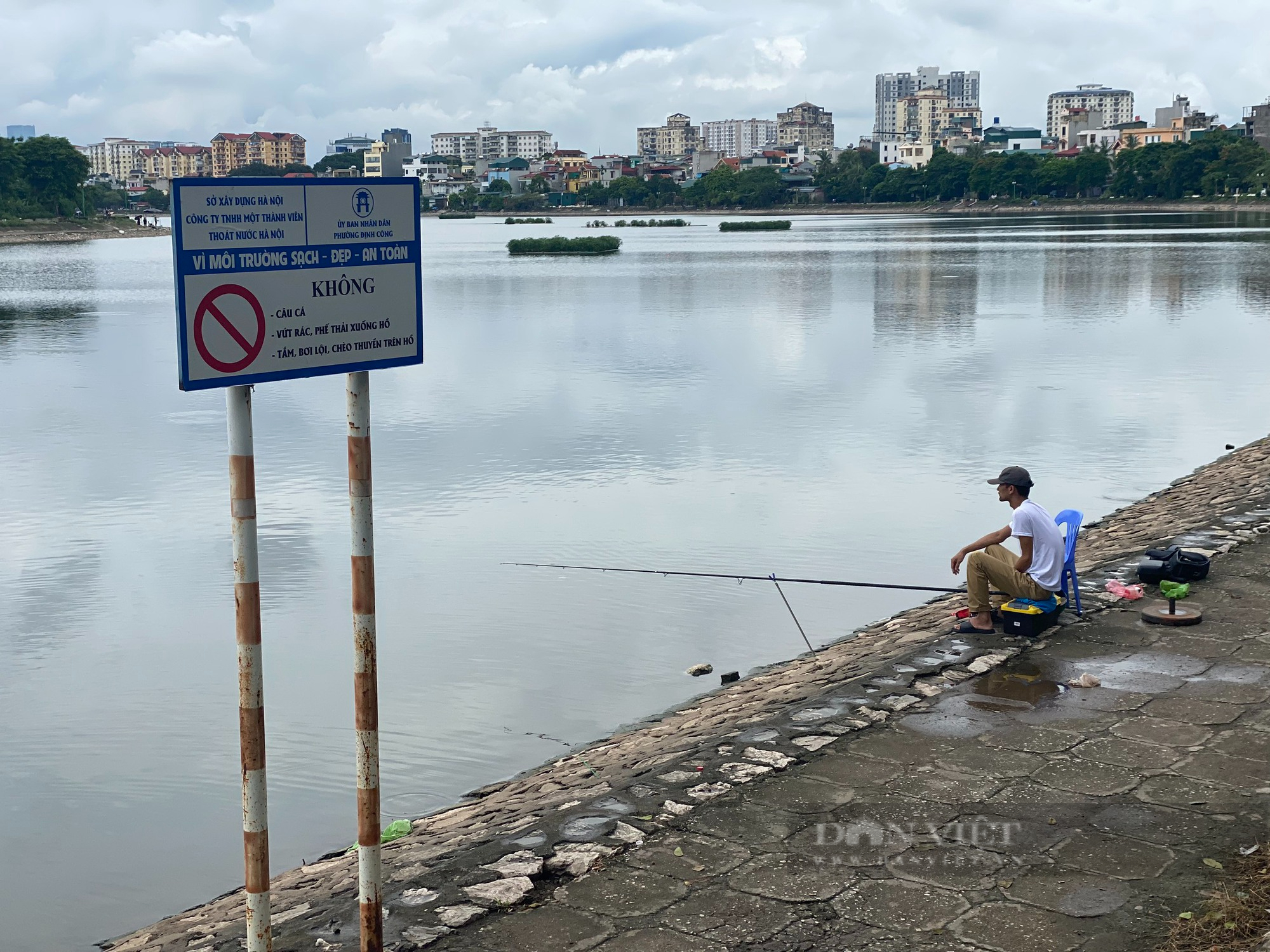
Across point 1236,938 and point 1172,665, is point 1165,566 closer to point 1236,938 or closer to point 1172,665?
point 1172,665

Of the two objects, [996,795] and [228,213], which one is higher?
[228,213]

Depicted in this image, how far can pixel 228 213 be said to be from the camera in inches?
130

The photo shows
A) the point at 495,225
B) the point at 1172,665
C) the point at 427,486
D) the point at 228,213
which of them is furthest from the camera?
the point at 495,225

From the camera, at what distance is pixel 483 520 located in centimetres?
1338

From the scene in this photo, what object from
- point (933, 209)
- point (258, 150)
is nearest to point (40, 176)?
point (933, 209)

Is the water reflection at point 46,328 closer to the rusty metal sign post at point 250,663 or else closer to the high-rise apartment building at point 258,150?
the high-rise apartment building at point 258,150

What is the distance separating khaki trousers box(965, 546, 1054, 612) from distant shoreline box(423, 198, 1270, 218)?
113 m

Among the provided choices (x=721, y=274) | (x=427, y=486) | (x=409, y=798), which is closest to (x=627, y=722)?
(x=409, y=798)

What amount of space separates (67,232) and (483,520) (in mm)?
113868

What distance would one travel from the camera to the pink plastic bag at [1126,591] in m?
8.10

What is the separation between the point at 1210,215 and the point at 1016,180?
36.6 metres

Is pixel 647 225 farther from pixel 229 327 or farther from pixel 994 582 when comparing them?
pixel 229 327

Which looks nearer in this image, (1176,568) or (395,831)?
(395,831)

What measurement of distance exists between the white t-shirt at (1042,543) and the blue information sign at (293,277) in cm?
459
